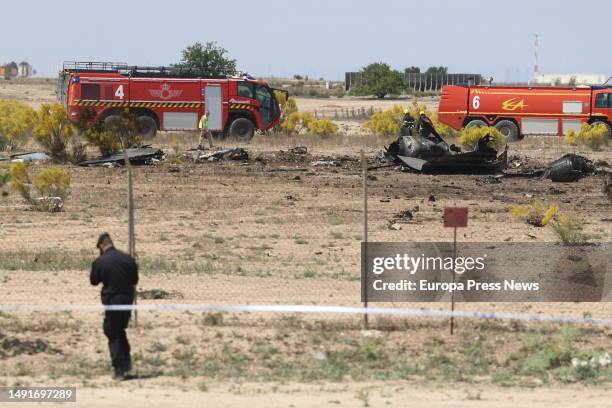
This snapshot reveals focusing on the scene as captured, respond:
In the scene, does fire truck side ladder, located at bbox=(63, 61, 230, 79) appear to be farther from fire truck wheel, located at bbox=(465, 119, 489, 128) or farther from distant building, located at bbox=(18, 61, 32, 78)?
distant building, located at bbox=(18, 61, 32, 78)

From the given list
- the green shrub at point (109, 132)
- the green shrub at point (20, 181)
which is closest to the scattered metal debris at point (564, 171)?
the green shrub at point (109, 132)

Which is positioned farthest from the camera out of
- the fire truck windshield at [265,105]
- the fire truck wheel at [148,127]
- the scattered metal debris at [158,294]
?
the fire truck windshield at [265,105]

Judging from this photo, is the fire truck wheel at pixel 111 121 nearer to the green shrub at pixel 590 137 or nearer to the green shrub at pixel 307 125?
the green shrub at pixel 307 125

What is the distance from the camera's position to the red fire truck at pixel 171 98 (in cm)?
4284

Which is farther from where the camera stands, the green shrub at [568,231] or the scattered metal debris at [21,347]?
the green shrub at [568,231]

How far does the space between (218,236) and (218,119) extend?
2216 cm

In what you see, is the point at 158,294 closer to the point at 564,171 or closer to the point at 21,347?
the point at 21,347

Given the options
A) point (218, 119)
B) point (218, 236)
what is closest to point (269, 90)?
point (218, 119)

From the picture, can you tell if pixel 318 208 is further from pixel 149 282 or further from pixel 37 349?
pixel 37 349

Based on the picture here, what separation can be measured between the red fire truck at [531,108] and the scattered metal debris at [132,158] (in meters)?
15.7

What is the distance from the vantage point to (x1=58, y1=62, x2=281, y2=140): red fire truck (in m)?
42.8

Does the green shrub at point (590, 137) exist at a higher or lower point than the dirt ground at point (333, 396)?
higher

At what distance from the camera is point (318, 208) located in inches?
1018

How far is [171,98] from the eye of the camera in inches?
1709
